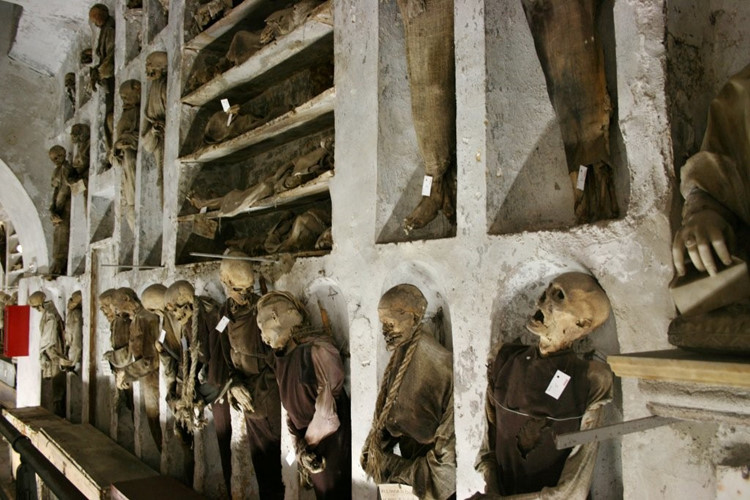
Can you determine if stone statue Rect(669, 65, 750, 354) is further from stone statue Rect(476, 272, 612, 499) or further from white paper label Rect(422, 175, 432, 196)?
white paper label Rect(422, 175, 432, 196)

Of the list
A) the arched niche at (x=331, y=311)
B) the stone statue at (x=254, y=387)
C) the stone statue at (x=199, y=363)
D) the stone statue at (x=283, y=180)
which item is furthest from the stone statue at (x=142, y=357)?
A: the arched niche at (x=331, y=311)

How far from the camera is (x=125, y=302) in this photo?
6.38 meters

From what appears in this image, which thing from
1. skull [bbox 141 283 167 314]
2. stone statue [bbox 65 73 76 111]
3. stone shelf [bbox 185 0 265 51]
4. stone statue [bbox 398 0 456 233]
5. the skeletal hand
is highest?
stone statue [bbox 65 73 76 111]

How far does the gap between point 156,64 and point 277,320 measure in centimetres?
380

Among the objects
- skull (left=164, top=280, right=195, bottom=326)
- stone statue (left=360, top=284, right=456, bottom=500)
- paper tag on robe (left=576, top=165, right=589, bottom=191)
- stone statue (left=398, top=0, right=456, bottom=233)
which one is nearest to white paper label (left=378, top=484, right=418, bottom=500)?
stone statue (left=360, top=284, right=456, bottom=500)

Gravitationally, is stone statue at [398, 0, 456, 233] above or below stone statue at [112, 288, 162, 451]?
above

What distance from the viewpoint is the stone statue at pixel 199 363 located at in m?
4.73

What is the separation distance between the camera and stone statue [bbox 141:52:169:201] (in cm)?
650

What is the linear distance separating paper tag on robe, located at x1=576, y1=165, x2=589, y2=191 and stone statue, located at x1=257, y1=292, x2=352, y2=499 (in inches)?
71.5

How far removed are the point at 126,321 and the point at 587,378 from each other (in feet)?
17.1

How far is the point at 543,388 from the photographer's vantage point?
105 inches

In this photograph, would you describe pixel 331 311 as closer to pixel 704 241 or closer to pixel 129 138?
pixel 704 241

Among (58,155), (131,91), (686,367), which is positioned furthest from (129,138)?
(686,367)

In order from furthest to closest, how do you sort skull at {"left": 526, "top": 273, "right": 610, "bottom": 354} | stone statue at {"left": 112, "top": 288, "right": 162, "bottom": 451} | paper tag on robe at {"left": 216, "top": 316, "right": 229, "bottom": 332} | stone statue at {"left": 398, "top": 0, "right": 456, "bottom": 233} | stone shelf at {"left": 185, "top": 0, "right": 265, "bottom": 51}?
1. stone statue at {"left": 112, "top": 288, "right": 162, "bottom": 451}
2. stone shelf at {"left": 185, "top": 0, "right": 265, "bottom": 51}
3. paper tag on robe at {"left": 216, "top": 316, "right": 229, "bottom": 332}
4. stone statue at {"left": 398, "top": 0, "right": 456, "bottom": 233}
5. skull at {"left": 526, "top": 273, "right": 610, "bottom": 354}
